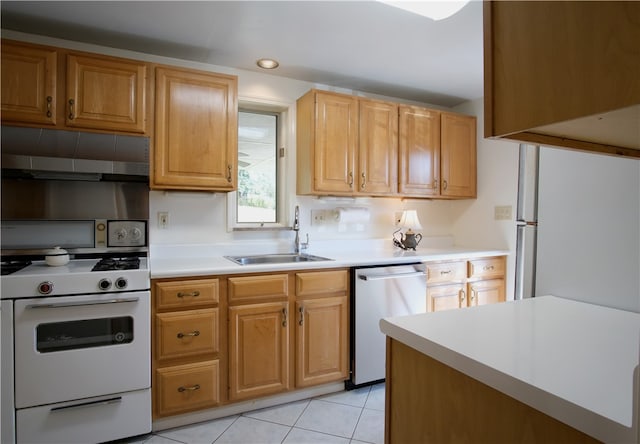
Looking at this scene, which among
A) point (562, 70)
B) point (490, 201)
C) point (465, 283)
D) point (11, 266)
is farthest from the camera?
point (490, 201)

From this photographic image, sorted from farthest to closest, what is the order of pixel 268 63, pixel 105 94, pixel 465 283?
pixel 465 283, pixel 268 63, pixel 105 94

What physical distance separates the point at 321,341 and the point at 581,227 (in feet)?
5.44

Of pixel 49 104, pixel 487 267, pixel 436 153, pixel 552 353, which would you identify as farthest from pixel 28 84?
pixel 487 267

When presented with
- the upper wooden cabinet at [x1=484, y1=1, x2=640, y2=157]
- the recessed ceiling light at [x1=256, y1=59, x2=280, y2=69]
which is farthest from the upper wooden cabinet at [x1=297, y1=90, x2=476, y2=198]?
the upper wooden cabinet at [x1=484, y1=1, x2=640, y2=157]

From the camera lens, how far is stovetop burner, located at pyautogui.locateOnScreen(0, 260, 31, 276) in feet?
6.04

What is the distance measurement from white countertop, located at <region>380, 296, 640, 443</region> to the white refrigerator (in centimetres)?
8

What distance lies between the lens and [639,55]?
0.42 m

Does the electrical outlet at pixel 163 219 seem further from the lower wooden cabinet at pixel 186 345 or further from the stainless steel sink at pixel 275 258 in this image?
the lower wooden cabinet at pixel 186 345

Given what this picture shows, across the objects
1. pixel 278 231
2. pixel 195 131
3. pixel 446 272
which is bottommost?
pixel 446 272

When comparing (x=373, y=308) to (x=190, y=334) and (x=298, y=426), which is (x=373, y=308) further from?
(x=190, y=334)

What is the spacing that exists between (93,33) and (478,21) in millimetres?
2306

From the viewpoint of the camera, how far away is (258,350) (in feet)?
7.23

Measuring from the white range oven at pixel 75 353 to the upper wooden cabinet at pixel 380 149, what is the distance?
1462 millimetres

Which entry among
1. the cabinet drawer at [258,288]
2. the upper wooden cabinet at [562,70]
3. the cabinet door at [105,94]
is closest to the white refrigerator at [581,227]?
the upper wooden cabinet at [562,70]
